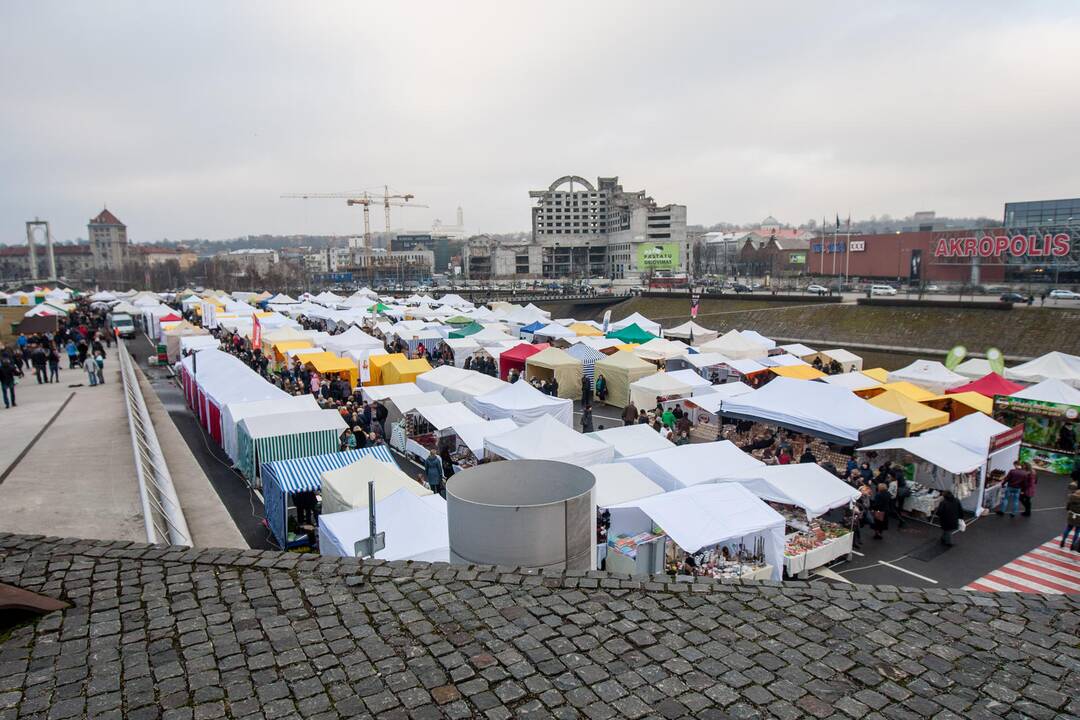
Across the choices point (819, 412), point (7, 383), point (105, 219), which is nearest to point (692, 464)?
point (819, 412)

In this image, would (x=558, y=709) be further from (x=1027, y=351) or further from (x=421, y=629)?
(x=1027, y=351)

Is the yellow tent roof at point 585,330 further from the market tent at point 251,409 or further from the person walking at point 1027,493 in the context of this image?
the person walking at point 1027,493

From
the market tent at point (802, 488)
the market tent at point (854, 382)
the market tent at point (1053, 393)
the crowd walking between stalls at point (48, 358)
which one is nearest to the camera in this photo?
the market tent at point (802, 488)

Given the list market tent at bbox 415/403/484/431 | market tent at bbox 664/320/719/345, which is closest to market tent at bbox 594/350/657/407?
market tent at bbox 415/403/484/431

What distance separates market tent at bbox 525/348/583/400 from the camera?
21250mm

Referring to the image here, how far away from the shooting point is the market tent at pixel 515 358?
76.1 ft

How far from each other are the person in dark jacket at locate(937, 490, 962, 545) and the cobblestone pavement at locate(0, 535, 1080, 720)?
21.8 ft

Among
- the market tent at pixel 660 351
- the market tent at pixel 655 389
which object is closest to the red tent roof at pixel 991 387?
the market tent at pixel 655 389

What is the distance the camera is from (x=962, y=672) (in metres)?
3.79

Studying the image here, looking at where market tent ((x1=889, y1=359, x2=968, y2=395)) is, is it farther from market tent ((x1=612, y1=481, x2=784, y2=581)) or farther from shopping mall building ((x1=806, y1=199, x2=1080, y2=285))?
shopping mall building ((x1=806, y1=199, x2=1080, y2=285))

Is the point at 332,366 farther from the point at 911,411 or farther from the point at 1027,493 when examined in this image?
the point at 1027,493

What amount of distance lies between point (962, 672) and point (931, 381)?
1751 cm

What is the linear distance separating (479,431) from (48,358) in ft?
52.4

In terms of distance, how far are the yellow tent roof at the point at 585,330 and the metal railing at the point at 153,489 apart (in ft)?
59.2
